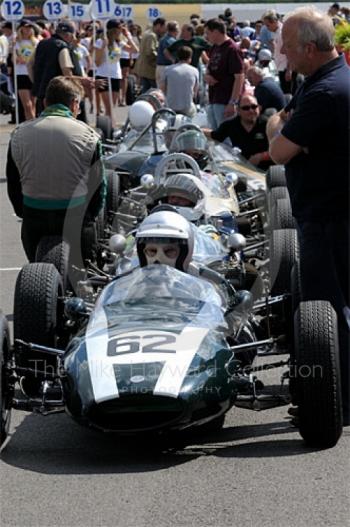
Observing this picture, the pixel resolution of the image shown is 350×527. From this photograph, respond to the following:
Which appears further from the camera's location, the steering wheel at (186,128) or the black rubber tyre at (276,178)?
the steering wheel at (186,128)

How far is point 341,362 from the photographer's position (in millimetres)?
6836

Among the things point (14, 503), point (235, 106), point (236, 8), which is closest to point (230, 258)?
point (14, 503)

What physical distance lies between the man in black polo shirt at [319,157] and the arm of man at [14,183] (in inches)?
107

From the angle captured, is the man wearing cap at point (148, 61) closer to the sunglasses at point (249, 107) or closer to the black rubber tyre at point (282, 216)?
the sunglasses at point (249, 107)

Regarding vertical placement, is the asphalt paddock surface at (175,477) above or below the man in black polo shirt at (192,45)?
above

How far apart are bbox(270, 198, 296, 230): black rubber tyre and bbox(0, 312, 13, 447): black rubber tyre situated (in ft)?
12.5

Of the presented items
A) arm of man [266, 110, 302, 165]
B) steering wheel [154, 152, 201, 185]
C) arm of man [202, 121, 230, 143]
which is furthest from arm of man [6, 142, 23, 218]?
arm of man [202, 121, 230, 143]

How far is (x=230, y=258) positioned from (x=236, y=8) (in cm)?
4127

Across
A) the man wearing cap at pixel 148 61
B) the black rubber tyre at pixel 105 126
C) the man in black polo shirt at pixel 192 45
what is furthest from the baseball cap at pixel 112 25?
the black rubber tyre at pixel 105 126

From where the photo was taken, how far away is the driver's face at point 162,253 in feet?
23.9

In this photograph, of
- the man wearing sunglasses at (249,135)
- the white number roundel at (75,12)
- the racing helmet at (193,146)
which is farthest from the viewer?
the white number roundel at (75,12)

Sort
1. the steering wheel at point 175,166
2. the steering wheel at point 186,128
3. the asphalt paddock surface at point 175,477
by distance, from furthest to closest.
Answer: the steering wheel at point 186,128
the steering wheel at point 175,166
the asphalt paddock surface at point 175,477

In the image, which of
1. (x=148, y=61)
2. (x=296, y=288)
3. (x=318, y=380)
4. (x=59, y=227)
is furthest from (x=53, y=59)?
(x=318, y=380)

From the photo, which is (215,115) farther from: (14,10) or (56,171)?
(56,171)
